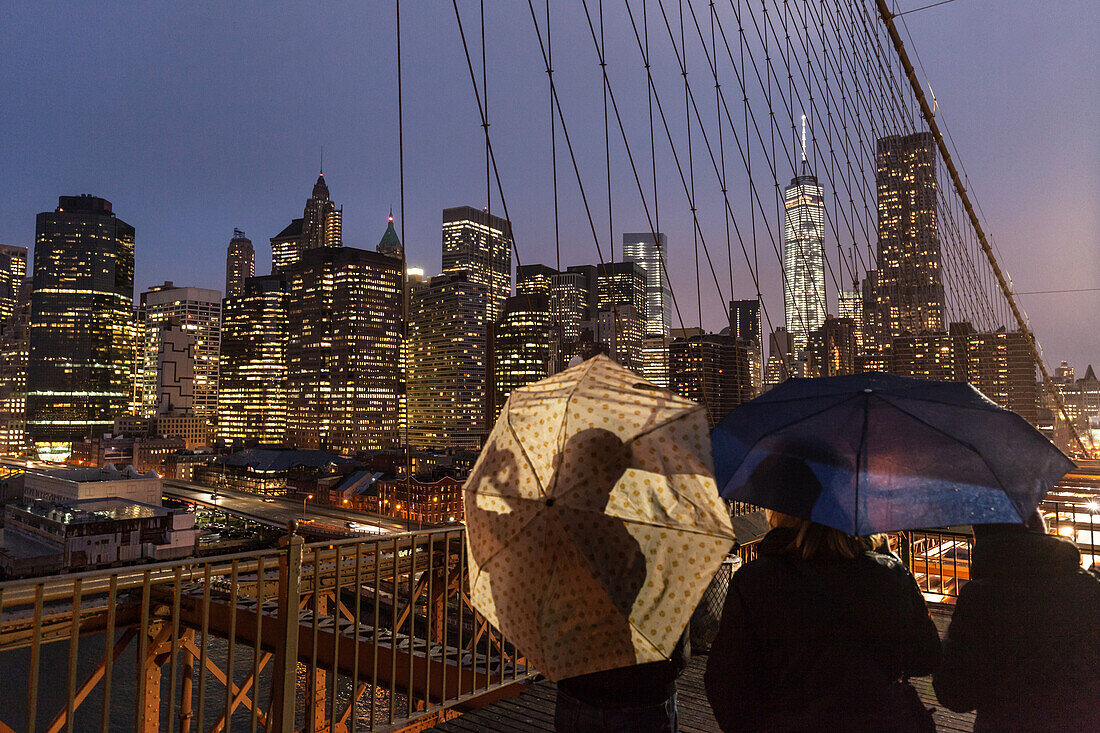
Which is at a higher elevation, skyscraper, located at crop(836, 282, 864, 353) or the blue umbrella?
skyscraper, located at crop(836, 282, 864, 353)

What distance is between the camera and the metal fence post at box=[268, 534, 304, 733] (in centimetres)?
286

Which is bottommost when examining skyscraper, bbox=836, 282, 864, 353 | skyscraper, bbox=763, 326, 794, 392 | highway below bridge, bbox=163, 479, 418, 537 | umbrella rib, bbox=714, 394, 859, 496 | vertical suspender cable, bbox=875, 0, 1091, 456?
highway below bridge, bbox=163, 479, 418, 537

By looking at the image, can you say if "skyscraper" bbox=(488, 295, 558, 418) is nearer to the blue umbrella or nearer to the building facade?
the building facade

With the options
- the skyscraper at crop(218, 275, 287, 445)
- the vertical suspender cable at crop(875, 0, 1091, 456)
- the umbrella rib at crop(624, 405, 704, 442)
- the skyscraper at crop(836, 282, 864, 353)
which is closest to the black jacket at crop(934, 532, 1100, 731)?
the umbrella rib at crop(624, 405, 704, 442)

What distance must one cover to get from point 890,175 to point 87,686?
2642 centimetres

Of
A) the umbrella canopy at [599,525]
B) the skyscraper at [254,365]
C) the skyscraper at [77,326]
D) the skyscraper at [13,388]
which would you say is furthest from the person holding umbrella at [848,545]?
the skyscraper at [13,388]

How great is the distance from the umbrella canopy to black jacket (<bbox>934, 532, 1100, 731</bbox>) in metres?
0.81

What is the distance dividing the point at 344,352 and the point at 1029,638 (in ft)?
485

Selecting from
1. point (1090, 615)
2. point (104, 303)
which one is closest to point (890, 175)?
point (1090, 615)

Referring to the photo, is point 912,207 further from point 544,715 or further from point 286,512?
point 286,512

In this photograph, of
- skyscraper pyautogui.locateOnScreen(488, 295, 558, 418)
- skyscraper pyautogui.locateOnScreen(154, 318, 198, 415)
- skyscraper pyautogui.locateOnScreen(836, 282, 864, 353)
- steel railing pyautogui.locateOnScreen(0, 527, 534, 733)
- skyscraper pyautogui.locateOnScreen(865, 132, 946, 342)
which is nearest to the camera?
steel railing pyautogui.locateOnScreen(0, 527, 534, 733)

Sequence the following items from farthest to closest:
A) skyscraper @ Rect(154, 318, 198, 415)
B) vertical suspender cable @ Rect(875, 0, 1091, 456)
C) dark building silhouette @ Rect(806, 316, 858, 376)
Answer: skyscraper @ Rect(154, 318, 198, 415) < dark building silhouette @ Rect(806, 316, 858, 376) < vertical suspender cable @ Rect(875, 0, 1091, 456)

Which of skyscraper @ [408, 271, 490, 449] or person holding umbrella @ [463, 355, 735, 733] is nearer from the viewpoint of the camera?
person holding umbrella @ [463, 355, 735, 733]

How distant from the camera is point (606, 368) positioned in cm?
235
